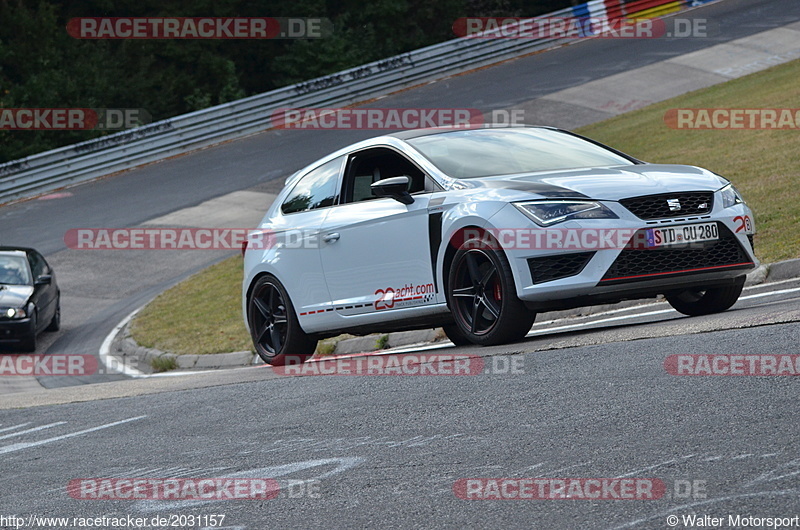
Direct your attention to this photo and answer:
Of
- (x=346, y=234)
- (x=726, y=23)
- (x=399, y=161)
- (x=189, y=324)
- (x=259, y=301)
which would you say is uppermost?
(x=726, y=23)

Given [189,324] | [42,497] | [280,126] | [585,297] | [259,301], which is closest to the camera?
[42,497]

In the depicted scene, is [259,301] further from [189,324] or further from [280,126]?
[280,126]

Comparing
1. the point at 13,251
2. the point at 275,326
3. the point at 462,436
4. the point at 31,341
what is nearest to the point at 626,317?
the point at 275,326

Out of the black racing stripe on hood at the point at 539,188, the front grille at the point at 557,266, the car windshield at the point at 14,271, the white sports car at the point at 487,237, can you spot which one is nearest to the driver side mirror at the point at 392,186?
the white sports car at the point at 487,237

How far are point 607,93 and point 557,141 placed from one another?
828 inches

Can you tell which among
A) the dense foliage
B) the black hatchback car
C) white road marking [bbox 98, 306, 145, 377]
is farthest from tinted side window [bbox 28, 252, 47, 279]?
the dense foliage

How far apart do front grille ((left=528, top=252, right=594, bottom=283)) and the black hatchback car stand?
33.9 feet

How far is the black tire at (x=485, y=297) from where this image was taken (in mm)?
7559

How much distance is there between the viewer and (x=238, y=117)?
32781 mm

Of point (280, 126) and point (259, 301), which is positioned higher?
point (280, 126)

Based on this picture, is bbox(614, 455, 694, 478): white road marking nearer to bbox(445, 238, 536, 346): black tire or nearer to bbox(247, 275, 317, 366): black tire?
bbox(445, 238, 536, 346): black tire

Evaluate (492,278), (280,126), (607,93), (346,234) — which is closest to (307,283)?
(346,234)

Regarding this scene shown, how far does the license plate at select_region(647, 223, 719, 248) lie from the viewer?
7512 mm

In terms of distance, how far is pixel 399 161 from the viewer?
893 cm
